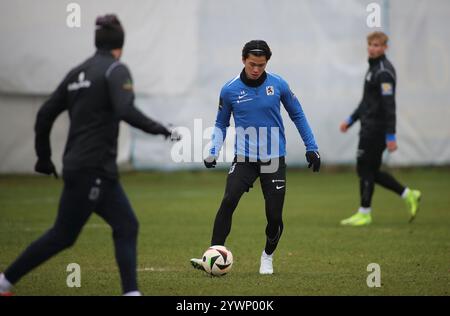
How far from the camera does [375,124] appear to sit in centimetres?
1303

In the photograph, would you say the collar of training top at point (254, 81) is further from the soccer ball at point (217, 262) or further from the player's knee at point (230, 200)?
the soccer ball at point (217, 262)

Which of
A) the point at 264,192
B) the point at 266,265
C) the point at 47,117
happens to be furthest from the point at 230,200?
the point at 47,117

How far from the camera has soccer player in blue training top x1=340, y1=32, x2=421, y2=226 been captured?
41.7ft

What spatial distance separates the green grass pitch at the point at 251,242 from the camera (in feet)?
25.9

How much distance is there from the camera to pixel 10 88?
63.0ft

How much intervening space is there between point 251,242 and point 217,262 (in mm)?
3020

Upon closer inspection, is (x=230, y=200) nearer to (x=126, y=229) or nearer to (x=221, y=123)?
(x=221, y=123)

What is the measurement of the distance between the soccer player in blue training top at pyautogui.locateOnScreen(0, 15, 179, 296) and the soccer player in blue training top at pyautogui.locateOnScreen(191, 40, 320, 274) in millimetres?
1880

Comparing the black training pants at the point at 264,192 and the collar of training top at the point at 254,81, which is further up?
the collar of training top at the point at 254,81

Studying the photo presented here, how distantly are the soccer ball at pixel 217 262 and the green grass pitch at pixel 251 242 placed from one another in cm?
10

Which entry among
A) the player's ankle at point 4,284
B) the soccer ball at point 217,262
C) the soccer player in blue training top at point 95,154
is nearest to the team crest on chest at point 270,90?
the soccer ball at point 217,262

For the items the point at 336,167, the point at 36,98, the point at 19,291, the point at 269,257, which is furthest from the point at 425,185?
the point at 19,291

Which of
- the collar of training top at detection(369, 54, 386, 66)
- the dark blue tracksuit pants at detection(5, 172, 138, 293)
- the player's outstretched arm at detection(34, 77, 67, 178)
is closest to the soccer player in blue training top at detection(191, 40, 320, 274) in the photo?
the dark blue tracksuit pants at detection(5, 172, 138, 293)
